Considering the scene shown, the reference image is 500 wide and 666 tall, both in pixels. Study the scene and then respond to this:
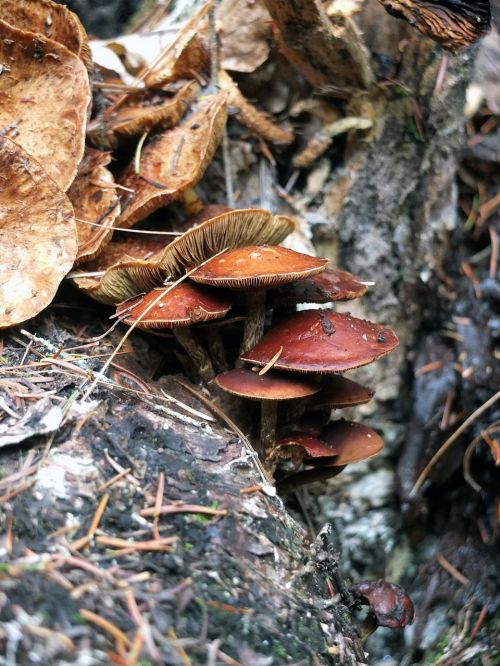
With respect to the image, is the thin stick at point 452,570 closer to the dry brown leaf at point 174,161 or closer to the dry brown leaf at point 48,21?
the dry brown leaf at point 174,161

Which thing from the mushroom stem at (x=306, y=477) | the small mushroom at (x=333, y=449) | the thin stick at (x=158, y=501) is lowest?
the mushroom stem at (x=306, y=477)

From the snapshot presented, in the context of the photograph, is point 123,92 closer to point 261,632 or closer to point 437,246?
point 437,246

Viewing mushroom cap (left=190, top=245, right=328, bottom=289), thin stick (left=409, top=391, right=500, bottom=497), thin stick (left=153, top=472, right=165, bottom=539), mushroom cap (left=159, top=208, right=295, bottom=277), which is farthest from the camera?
thin stick (left=409, top=391, right=500, bottom=497)

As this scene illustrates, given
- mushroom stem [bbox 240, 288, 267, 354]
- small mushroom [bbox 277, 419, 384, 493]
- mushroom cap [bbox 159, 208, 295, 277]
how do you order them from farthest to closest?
1. mushroom stem [bbox 240, 288, 267, 354]
2. small mushroom [bbox 277, 419, 384, 493]
3. mushroom cap [bbox 159, 208, 295, 277]

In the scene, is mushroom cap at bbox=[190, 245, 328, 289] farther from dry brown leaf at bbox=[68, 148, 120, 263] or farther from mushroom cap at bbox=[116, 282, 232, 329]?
dry brown leaf at bbox=[68, 148, 120, 263]

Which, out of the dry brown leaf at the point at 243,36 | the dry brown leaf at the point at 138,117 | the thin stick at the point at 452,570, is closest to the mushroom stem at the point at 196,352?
the dry brown leaf at the point at 138,117

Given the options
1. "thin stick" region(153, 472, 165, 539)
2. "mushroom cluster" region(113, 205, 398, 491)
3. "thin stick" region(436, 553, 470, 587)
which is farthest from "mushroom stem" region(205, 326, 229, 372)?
"thin stick" region(436, 553, 470, 587)

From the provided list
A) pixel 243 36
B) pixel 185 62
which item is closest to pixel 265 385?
pixel 185 62
